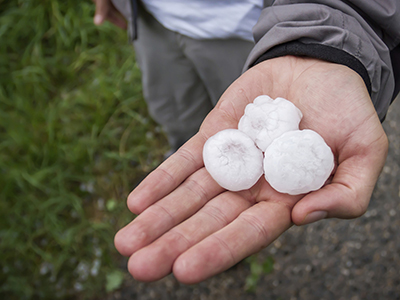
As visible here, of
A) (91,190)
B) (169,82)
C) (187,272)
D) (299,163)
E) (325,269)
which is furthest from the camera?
(91,190)

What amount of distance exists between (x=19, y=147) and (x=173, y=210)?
2065 mm

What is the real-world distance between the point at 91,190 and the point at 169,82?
1081 millimetres

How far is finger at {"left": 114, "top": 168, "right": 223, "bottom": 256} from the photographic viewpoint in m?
1.12

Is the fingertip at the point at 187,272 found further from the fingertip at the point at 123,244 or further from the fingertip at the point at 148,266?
the fingertip at the point at 123,244

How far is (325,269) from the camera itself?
208 centimetres

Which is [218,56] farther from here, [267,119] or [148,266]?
[148,266]

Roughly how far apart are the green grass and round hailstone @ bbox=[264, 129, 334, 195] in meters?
1.48

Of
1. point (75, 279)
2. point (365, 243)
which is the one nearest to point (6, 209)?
point (75, 279)

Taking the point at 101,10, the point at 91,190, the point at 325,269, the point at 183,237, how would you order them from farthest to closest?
the point at 91,190
the point at 325,269
the point at 101,10
the point at 183,237

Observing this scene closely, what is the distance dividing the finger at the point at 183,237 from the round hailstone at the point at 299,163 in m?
0.17

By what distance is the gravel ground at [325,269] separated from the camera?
202 centimetres

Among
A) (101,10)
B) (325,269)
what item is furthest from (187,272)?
(101,10)

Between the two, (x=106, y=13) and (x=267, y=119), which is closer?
(x=267, y=119)

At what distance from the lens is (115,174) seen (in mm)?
2568
